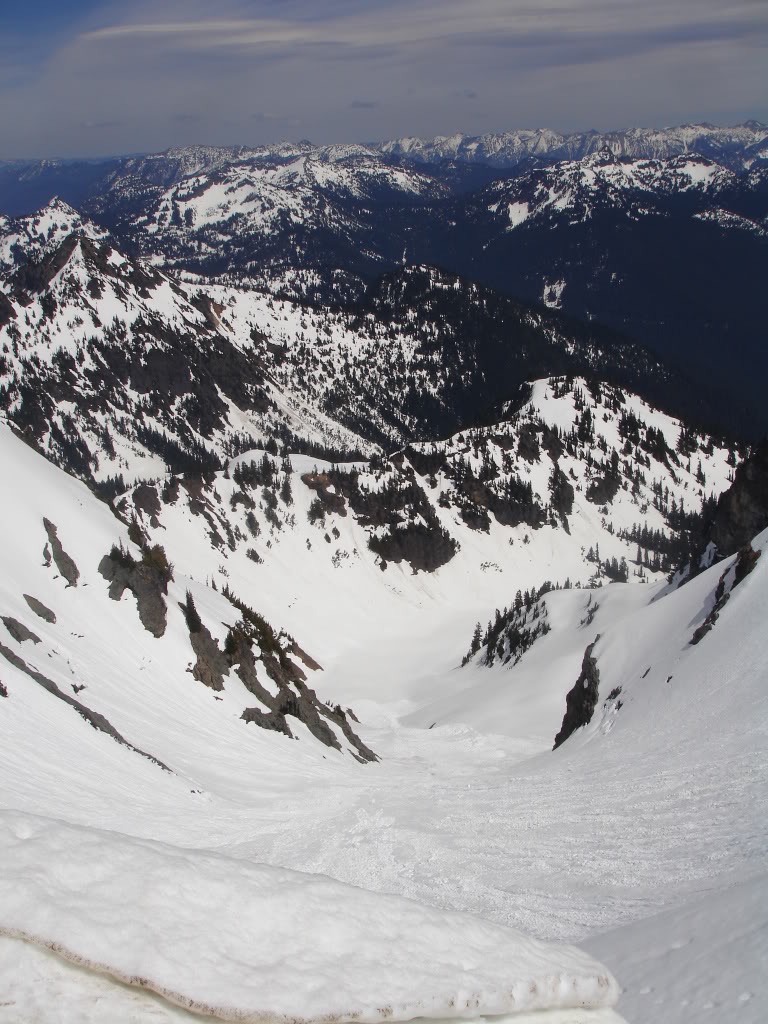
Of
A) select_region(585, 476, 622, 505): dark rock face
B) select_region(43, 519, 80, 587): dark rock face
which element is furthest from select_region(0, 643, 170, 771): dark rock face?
select_region(585, 476, 622, 505): dark rock face

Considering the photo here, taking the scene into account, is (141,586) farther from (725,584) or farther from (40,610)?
(725,584)

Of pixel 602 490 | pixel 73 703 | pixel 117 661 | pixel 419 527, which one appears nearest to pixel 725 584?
pixel 117 661

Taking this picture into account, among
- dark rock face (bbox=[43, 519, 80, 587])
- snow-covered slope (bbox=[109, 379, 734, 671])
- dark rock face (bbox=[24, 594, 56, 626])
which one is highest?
snow-covered slope (bbox=[109, 379, 734, 671])

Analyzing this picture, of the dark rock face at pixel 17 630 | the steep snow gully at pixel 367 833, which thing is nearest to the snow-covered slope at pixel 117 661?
the dark rock face at pixel 17 630

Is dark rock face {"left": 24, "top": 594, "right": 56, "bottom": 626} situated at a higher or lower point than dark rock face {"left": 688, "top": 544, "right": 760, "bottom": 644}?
lower

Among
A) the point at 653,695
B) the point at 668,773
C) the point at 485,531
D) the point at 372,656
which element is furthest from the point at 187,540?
the point at 668,773

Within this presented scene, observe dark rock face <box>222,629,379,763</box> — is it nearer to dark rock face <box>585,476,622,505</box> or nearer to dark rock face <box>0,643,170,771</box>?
dark rock face <box>0,643,170,771</box>

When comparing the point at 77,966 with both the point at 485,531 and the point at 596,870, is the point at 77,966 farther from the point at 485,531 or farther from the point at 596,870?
the point at 485,531
